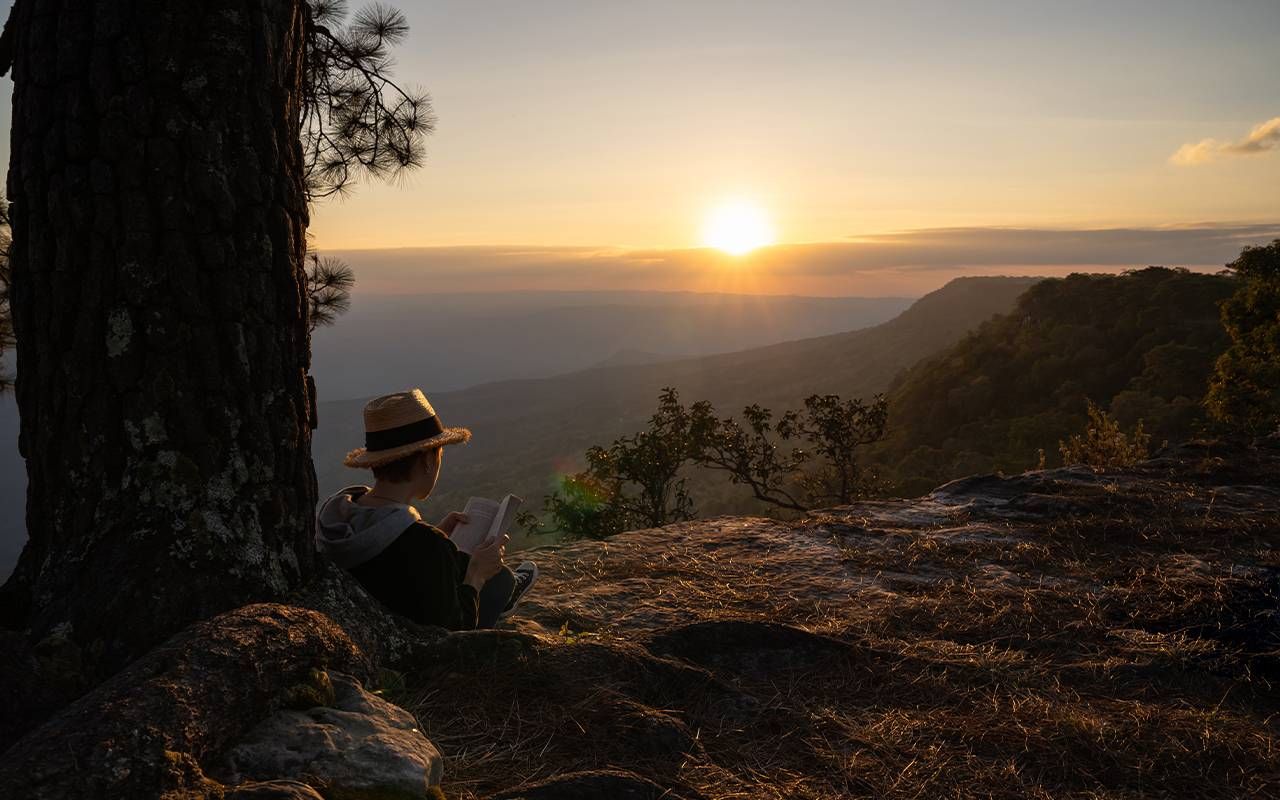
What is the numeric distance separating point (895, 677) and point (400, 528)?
2397 mm

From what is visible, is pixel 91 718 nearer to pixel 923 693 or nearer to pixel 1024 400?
pixel 923 693

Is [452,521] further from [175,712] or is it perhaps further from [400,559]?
[175,712]

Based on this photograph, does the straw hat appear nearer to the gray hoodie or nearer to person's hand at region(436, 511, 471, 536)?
the gray hoodie

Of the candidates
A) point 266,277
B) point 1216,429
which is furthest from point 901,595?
point 1216,429

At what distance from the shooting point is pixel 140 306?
2.70 meters

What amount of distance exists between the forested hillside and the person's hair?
21.1 meters

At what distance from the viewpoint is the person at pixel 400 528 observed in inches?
132

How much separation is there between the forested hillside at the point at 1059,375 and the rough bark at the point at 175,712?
22.2 metres

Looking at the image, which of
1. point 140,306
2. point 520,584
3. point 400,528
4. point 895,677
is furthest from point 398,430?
point 895,677

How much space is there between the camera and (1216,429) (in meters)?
13.7

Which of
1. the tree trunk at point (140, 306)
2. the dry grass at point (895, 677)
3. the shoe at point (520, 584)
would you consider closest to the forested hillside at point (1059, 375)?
the dry grass at point (895, 677)

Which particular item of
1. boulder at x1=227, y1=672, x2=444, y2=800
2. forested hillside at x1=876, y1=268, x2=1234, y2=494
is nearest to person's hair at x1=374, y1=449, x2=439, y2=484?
boulder at x1=227, y1=672, x2=444, y2=800

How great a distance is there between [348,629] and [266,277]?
1417mm

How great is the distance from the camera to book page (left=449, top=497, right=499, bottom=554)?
3.83 metres
